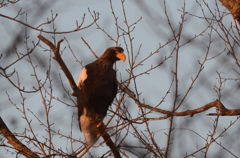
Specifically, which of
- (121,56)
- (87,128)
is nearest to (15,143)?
(87,128)

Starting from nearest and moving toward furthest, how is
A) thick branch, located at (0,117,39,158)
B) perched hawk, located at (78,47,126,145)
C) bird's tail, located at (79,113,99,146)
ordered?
thick branch, located at (0,117,39,158)
perched hawk, located at (78,47,126,145)
bird's tail, located at (79,113,99,146)

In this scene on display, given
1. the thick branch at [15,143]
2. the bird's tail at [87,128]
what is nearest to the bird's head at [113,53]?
the bird's tail at [87,128]

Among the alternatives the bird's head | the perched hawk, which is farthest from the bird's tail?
the bird's head

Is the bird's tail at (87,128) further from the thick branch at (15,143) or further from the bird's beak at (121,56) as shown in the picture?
the thick branch at (15,143)

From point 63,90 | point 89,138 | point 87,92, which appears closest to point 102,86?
point 87,92

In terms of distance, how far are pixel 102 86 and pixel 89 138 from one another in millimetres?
661

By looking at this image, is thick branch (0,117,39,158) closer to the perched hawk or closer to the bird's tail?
the perched hawk

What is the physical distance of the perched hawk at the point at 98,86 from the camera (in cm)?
583

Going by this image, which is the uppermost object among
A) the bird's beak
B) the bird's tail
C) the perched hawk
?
the bird's beak

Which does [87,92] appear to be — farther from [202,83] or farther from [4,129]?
[202,83]

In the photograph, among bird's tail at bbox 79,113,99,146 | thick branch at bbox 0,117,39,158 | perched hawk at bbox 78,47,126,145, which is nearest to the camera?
thick branch at bbox 0,117,39,158

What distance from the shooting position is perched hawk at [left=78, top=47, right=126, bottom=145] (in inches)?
230

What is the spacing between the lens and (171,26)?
16.5ft

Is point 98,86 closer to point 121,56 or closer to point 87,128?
point 121,56
